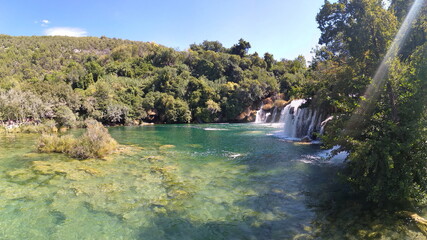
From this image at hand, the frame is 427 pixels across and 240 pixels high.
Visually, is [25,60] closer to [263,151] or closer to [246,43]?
[246,43]

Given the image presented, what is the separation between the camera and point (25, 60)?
8494cm

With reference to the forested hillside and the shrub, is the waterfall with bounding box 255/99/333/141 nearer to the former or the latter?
the forested hillside

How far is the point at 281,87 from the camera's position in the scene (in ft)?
217

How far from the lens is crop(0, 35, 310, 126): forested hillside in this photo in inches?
1508

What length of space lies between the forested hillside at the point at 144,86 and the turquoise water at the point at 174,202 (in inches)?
486

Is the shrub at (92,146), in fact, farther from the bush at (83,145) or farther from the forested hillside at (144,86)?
the forested hillside at (144,86)

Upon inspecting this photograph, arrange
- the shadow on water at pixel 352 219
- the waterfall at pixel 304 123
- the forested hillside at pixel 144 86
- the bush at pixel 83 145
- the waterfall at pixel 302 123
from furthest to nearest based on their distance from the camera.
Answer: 1. the forested hillside at pixel 144 86
2. the waterfall at pixel 302 123
3. the waterfall at pixel 304 123
4. the bush at pixel 83 145
5. the shadow on water at pixel 352 219

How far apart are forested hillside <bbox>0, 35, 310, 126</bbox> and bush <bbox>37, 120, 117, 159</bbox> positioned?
1542cm

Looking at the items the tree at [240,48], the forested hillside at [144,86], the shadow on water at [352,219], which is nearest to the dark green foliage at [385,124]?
the shadow on water at [352,219]

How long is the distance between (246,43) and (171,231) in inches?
3342

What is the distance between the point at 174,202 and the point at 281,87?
6236 centimetres

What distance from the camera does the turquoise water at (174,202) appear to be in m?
6.19

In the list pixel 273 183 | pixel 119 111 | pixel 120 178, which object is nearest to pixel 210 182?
pixel 273 183

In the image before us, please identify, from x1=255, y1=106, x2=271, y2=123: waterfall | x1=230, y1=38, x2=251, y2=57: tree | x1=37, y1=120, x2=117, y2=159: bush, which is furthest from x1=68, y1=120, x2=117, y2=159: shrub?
x1=230, y1=38, x2=251, y2=57: tree
